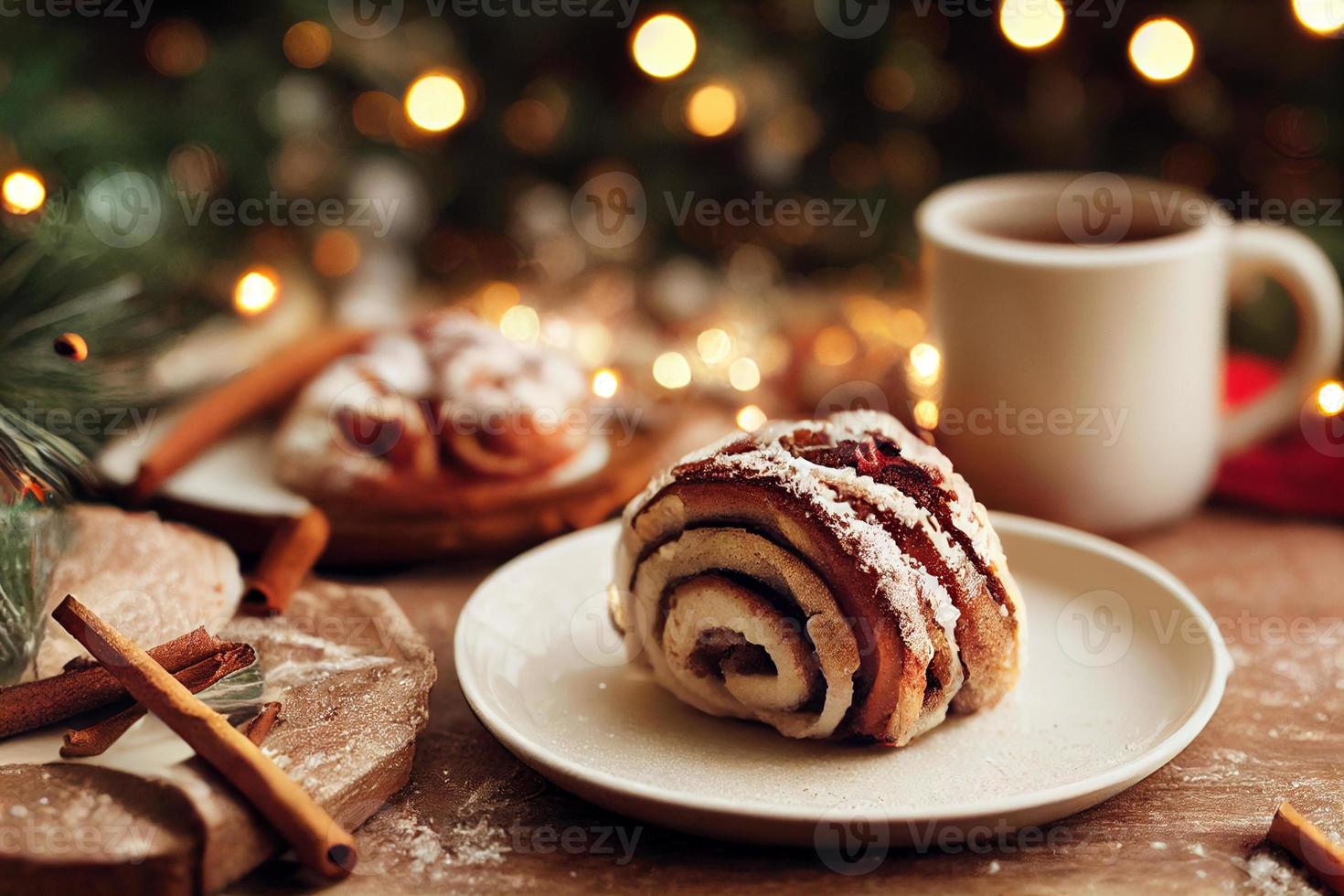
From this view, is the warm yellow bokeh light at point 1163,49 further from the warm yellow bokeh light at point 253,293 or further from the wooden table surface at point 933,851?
the warm yellow bokeh light at point 253,293

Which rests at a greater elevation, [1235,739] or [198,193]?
[198,193]

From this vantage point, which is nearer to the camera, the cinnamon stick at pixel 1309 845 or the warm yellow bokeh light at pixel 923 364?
the cinnamon stick at pixel 1309 845

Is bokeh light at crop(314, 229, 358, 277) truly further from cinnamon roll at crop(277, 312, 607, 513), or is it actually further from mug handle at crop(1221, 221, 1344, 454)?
mug handle at crop(1221, 221, 1344, 454)

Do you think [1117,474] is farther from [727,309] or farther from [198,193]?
[198,193]

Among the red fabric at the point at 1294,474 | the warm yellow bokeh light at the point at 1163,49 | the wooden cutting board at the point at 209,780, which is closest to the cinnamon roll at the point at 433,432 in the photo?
the wooden cutting board at the point at 209,780

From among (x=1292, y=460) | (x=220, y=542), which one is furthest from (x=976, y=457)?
(x=220, y=542)
